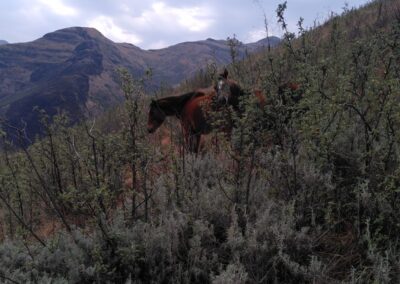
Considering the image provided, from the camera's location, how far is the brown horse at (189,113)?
5.94 m

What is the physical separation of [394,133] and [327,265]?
1187 millimetres

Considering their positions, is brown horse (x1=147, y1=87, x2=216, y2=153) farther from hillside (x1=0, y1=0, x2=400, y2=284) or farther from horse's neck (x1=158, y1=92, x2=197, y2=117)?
hillside (x1=0, y1=0, x2=400, y2=284)

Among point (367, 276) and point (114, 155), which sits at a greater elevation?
point (114, 155)

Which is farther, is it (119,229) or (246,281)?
(119,229)

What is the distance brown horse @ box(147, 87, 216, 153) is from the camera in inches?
234

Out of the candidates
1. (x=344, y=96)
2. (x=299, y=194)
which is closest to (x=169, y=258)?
(x=299, y=194)

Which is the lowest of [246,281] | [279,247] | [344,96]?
[246,281]

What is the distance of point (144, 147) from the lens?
333 centimetres

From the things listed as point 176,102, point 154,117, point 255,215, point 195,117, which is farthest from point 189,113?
point 255,215

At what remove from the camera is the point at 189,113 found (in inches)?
242

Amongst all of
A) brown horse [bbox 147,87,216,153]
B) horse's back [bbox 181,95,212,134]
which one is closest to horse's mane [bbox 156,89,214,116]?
brown horse [bbox 147,87,216,153]

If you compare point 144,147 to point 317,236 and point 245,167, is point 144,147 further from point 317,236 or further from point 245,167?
point 317,236

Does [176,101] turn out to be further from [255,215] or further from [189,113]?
[255,215]

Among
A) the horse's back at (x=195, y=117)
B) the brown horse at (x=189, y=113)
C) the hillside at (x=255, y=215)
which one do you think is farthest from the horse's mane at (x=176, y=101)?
the hillside at (x=255, y=215)
